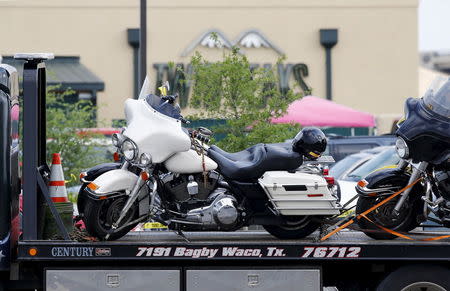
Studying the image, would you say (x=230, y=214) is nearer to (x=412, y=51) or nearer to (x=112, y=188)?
(x=112, y=188)

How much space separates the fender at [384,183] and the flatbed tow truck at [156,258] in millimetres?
623

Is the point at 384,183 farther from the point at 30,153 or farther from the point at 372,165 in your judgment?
the point at 372,165

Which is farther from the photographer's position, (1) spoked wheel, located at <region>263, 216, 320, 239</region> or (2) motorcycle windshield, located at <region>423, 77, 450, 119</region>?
(1) spoked wheel, located at <region>263, 216, 320, 239</region>

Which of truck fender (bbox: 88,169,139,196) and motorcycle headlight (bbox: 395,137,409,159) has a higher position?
motorcycle headlight (bbox: 395,137,409,159)

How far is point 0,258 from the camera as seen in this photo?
7.34m

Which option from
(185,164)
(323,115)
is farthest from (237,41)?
(185,164)

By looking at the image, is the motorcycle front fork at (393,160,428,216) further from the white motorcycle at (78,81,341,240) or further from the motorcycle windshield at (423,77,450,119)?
the white motorcycle at (78,81,341,240)

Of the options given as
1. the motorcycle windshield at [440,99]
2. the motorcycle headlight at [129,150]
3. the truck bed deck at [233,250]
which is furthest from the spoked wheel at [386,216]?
the motorcycle headlight at [129,150]

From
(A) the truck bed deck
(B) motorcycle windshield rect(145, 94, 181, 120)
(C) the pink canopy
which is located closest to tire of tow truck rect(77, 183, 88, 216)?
(A) the truck bed deck

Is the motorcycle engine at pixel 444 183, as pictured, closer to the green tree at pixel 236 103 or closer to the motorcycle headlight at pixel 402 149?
the motorcycle headlight at pixel 402 149

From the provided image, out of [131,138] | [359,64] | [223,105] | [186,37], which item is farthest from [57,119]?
[359,64]

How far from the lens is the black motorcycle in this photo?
25.5 ft

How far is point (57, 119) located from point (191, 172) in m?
12.7

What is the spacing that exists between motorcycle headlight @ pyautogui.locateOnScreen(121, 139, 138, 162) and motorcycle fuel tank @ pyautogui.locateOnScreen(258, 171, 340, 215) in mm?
1068
